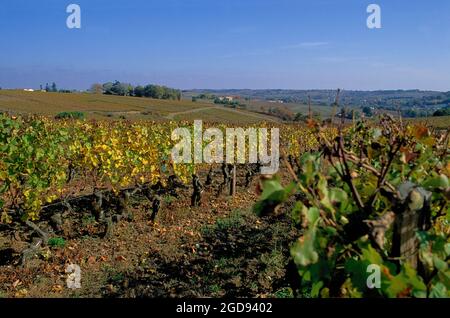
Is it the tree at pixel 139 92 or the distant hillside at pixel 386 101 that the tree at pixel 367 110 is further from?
the tree at pixel 139 92

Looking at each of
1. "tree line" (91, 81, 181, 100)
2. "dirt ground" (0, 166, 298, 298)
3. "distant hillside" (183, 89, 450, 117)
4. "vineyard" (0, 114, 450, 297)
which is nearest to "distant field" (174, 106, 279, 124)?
"distant hillside" (183, 89, 450, 117)

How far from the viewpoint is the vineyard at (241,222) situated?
2238mm

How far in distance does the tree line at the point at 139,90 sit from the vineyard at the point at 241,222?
99696mm

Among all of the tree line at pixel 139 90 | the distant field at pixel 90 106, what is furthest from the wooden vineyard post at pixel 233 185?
the tree line at pixel 139 90

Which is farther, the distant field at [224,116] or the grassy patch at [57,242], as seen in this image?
the distant field at [224,116]

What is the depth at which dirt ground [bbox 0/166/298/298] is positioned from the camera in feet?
22.9

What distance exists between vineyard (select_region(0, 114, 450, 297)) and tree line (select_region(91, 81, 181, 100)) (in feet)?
327

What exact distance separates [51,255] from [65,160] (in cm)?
335

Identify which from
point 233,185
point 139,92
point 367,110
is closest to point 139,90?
point 139,92

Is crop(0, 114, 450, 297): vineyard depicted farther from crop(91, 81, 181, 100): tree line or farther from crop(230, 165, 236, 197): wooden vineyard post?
crop(91, 81, 181, 100): tree line

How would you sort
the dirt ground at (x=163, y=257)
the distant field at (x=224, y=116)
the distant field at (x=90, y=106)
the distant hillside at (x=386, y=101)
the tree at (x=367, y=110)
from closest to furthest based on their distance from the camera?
the distant hillside at (x=386, y=101)
the tree at (x=367, y=110)
the dirt ground at (x=163, y=257)
the distant field at (x=90, y=106)
the distant field at (x=224, y=116)

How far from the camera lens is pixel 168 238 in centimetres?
955
